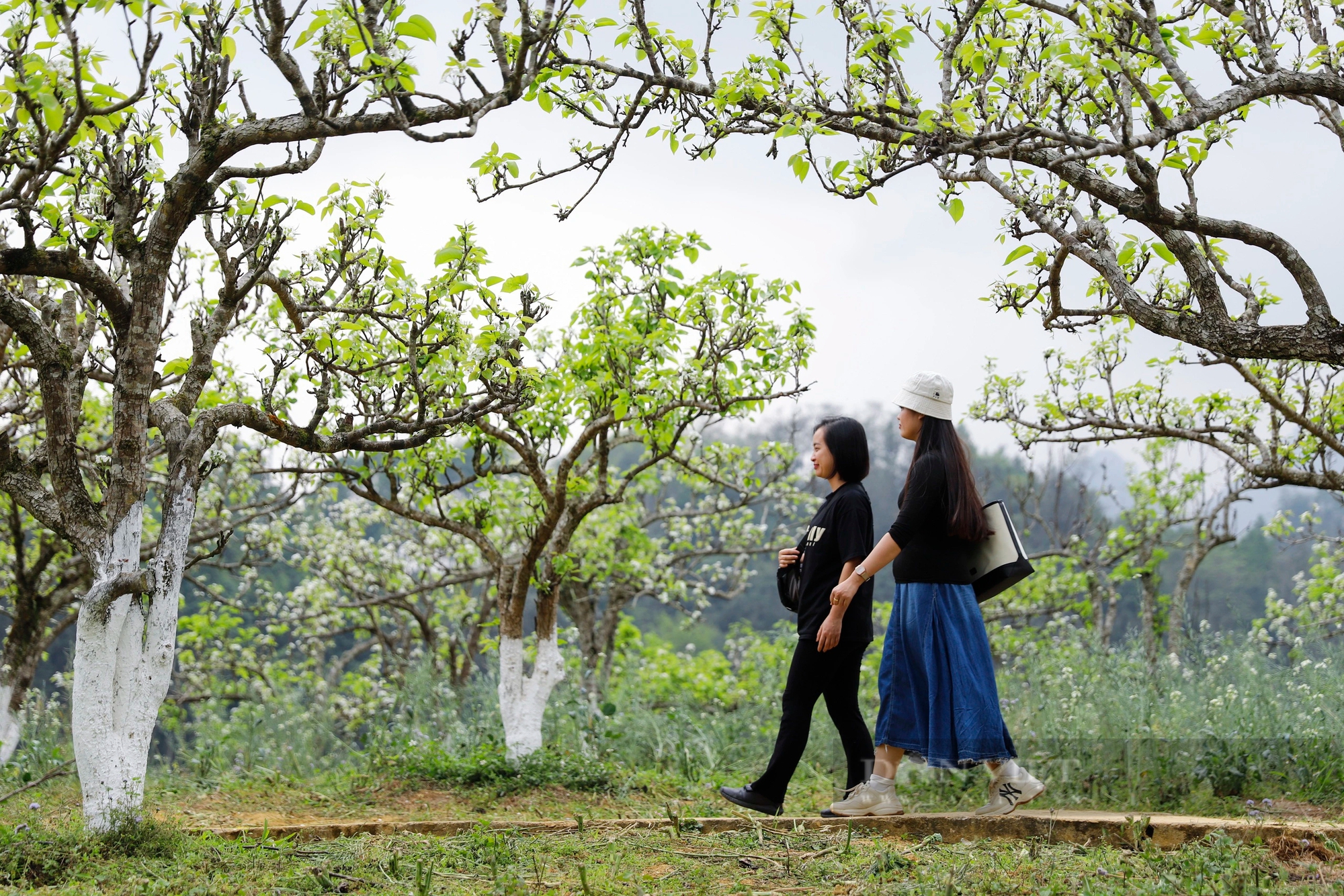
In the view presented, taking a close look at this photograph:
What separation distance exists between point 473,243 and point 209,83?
5.34ft

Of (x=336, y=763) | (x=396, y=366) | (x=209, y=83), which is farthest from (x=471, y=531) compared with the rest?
(x=209, y=83)

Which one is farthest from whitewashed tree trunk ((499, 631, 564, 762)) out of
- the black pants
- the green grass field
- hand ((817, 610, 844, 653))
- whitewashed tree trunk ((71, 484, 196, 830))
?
hand ((817, 610, 844, 653))

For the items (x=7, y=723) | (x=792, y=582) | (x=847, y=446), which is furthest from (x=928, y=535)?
(x=7, y=723)

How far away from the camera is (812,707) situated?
187 inches

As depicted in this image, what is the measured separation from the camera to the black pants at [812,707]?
15.5 feet

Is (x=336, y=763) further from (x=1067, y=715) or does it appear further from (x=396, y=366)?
(x=1067, y=715)

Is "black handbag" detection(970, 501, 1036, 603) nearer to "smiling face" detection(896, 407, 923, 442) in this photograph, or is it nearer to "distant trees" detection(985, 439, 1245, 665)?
"smiling face" detection(896, 407, 923, 442)

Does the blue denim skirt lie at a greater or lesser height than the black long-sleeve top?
lesser

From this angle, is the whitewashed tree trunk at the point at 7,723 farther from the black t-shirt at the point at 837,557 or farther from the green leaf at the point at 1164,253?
the green leaf at the point at 1164,253

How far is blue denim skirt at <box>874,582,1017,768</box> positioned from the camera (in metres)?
4.36

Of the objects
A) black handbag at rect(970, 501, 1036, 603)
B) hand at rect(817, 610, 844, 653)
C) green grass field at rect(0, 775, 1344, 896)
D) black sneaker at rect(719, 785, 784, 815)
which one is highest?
black handbag at rect(970, 501, 1036, 603)

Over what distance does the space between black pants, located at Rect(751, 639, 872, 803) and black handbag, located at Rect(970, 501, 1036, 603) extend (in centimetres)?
63

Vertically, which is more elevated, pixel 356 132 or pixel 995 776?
pixel 356 132

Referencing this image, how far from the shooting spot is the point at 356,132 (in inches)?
161
